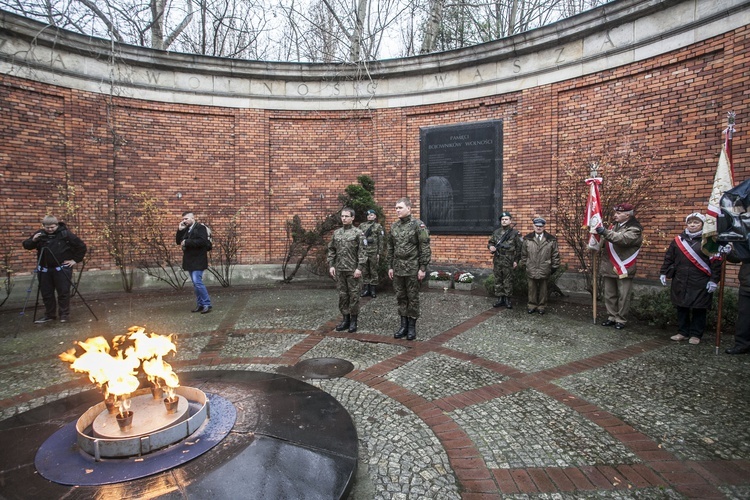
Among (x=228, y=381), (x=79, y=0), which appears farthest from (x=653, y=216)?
(x=79, y=0)

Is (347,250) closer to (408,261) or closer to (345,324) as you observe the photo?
(408,261)

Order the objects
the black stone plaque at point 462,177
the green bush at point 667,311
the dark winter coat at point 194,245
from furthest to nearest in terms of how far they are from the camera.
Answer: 1. the black stone plaque at point 462,177
2. the dark winter coat at point 194,245
3. the green bush at point 667,311

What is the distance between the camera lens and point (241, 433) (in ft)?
8.42

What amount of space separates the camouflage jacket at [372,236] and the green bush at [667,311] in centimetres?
518

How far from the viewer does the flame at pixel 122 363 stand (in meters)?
2.53

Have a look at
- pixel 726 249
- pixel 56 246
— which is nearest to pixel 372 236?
pixel 56 246

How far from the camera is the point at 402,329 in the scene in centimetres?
578

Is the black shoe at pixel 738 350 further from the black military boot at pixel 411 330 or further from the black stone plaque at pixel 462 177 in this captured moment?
the black stone plaque at pixel 462 177

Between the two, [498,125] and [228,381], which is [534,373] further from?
[498,125]

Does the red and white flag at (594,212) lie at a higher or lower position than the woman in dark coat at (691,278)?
higher

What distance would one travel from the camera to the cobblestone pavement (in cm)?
259

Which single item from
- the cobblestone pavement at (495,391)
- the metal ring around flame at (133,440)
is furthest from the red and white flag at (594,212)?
the metal ring around flame at (133,440)

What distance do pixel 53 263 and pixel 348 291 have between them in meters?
5.22

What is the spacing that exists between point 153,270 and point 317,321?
6.08m
